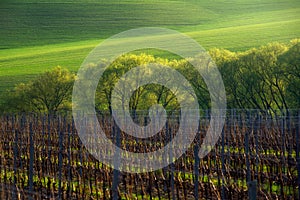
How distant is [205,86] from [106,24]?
2813 centimetres

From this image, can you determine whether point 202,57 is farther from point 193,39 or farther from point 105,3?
point 105,3

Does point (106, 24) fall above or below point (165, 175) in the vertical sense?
above

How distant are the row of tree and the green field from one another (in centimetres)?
810

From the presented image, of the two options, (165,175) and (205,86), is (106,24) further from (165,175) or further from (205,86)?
(165,175)

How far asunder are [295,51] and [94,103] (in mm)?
14887

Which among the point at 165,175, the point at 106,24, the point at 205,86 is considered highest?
the point at 106,24

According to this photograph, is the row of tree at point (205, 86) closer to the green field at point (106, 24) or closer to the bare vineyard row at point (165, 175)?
the green field at point (106, 24)

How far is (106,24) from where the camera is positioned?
62.6 metres

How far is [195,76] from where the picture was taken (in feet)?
126

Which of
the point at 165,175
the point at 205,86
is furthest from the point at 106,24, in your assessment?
the point at 165,175

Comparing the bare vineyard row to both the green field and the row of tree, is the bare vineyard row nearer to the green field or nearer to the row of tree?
the row of tree

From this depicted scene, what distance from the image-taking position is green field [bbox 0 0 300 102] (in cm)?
5369

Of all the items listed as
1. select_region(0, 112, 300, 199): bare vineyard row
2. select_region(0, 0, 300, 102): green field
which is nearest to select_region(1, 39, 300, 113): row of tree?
select_region(0, 0, 300, 102): green field

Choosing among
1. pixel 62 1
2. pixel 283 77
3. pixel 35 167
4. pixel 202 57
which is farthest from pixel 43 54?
pixel 35 167
